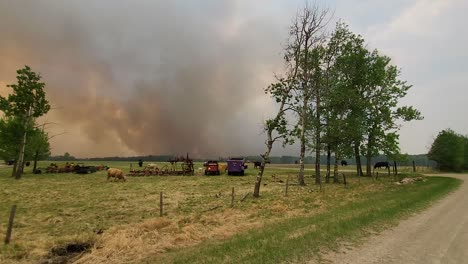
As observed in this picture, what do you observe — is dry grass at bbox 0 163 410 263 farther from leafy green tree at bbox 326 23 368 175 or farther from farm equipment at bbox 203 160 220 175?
farm equipment at bbox 203 160 220 175

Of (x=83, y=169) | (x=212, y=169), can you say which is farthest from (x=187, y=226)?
(x=83, y=169)

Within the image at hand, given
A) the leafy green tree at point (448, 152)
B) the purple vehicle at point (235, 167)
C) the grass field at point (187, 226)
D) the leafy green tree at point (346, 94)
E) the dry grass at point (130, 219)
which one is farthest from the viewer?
the leafy green tree at point (448, 152)

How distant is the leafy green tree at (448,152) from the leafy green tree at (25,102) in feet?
273

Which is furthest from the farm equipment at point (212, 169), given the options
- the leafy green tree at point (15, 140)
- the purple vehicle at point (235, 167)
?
the leafy green tree at point (15, 140)

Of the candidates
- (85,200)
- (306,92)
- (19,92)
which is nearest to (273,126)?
(306,92)

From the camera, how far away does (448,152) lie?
78.1 m

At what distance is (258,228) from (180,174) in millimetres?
45117

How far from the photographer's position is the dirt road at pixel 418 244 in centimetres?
1085

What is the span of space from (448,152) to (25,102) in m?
86.8

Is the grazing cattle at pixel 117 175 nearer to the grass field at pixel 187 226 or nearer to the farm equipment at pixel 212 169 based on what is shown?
the grass field at pixel 187 226

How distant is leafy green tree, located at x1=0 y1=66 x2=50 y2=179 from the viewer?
5353 cm

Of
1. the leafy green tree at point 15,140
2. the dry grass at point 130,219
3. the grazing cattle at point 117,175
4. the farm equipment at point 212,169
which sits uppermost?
the leafy green tree at point 15,140

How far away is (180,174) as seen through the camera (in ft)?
199

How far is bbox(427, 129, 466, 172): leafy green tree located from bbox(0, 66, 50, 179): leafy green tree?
83326 millimetres
